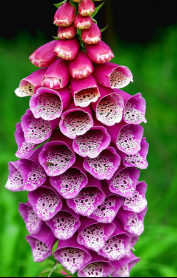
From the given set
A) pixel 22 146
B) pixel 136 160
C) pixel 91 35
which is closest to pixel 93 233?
pixel 136 160

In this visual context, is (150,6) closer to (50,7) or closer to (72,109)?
(50,7)

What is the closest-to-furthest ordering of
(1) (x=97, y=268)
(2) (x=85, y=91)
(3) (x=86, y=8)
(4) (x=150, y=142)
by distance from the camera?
(3) (x=86, y=8), (2) (x=85, y=91), (1) (x=97, y=268), (4) (x=150, y=142)

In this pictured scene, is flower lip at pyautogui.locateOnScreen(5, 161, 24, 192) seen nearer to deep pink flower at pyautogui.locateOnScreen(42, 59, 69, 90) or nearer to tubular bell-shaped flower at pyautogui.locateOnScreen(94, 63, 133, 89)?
deep pink flower at pyautogui.locateOnScreen(42, 59, 69, 90)

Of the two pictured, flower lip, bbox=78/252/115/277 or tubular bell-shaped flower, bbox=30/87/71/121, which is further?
flower lip, bbox=78/252/115/277

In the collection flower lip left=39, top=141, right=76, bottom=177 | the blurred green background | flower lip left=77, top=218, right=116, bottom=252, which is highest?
flower lip left=39, top=141, right=76, bottom=177

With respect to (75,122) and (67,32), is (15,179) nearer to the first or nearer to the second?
(75,122)

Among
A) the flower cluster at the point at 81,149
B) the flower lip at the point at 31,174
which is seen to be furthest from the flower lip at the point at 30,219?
the flower lip at the point at 31,174

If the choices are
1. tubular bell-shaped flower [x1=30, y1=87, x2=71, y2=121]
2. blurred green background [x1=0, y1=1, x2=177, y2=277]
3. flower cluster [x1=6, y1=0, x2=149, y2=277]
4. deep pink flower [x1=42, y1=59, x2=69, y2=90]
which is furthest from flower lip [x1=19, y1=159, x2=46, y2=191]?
blurred green background [x1=0, y1=1, x2=177, y2=277]
